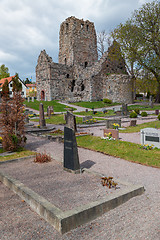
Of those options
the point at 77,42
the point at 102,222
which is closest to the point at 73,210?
the point at 102,222

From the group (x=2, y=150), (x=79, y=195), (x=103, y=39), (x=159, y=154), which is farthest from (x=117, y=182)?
(x=103, y=39)

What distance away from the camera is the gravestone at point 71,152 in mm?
6263

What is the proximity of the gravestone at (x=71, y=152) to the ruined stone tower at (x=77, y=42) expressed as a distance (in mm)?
43106

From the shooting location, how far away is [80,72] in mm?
45000

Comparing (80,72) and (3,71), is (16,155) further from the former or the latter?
(3,71)

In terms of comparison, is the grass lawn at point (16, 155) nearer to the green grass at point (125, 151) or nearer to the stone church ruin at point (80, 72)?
the green grass at point (125, 151)

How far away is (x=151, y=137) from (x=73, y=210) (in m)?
6.93

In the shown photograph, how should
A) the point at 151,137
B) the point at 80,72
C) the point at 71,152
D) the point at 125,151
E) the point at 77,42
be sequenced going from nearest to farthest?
the point at 71,152, the point at 125,151, the point at 151,137, the point at 80,72, the point at 77,42

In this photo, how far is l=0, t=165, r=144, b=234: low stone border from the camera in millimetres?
3588

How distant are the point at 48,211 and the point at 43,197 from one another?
681 millimetres

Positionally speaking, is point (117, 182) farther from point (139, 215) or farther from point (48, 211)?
point (48, 211)

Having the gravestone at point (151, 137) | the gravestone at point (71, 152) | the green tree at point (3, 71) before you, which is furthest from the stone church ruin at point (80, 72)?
the gravestone at point (71, 152)

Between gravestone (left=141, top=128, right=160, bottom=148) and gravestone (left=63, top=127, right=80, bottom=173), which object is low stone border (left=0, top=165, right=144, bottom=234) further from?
gravestone (left=141, top=128, right=160, bottom=148)

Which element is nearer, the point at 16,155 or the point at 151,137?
the point at 16,155
